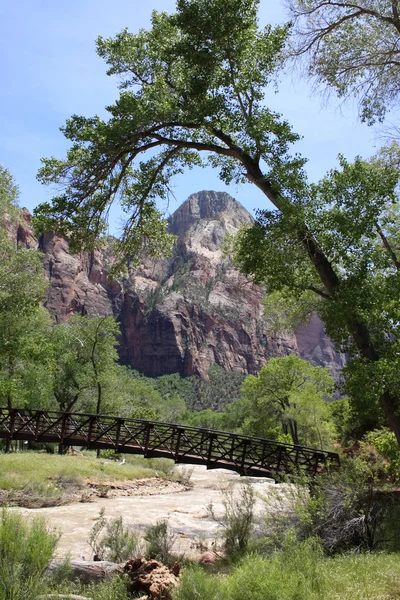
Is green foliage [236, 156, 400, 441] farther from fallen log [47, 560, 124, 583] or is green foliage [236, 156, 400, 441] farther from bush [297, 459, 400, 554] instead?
fallen log [47, 560, 124, 583]

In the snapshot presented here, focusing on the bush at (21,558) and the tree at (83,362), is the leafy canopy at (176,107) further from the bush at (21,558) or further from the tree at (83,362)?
the tree at (83,362)

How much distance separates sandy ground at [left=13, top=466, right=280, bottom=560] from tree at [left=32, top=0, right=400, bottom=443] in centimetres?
529

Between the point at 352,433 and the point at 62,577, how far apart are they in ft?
109

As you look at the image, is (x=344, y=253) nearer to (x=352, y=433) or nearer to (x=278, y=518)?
(x=278, y=518)

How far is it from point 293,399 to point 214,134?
92.5 ft

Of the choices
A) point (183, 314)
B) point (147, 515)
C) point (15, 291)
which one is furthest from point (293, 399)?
point (183, 314)

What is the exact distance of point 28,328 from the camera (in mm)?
27219

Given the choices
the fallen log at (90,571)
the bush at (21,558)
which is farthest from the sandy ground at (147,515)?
the bush at (21,558)

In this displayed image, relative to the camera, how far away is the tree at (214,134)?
11.7m

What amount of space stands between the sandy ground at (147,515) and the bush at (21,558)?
2021 millimetres

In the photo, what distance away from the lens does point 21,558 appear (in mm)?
6227

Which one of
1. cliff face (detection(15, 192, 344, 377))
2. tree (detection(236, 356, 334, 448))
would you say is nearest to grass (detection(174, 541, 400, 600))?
tree (detection(236, 356, 334, 448))

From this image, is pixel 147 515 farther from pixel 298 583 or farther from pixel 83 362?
pixel 83 362

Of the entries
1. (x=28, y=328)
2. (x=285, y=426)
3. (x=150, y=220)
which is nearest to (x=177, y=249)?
(x=285, y=426)
